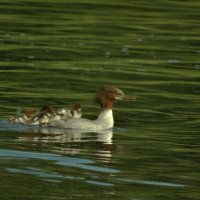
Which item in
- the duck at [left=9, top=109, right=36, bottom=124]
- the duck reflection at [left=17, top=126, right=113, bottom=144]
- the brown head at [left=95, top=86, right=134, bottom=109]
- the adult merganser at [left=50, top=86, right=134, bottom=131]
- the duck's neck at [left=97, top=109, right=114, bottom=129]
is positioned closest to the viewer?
the duck reflection at [left=17, top=126, right=113, bottom=144]

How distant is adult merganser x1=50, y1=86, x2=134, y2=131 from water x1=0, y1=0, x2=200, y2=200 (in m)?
0.22

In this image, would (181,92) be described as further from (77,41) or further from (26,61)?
(77,41)

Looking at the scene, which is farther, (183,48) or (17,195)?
(183,48)

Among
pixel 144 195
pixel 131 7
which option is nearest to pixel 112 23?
pixel 131 7

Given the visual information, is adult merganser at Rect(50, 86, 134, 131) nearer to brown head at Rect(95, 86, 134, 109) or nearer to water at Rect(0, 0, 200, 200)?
brown head at Rect(95, 86, 134, 109)

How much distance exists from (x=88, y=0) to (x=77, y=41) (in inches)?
436

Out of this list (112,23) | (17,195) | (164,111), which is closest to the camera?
(17,195)

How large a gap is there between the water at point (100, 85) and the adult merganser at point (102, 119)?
221 mm

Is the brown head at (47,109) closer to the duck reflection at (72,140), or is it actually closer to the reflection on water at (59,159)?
the duck reflection at (72,140)

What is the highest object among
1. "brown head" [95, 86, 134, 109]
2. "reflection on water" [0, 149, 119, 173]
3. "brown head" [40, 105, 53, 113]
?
"brown head" [95, 86, 134, 109]

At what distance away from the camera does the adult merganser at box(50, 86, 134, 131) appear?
22.0m

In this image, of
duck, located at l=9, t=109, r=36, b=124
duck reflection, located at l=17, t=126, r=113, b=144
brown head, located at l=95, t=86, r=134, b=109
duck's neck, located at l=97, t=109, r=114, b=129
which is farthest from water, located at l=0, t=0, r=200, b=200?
brown head, located at l=95, t=86, r=134, b=109

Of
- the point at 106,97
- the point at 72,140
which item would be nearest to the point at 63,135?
the point at 72,140

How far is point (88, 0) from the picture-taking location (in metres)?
45.9
